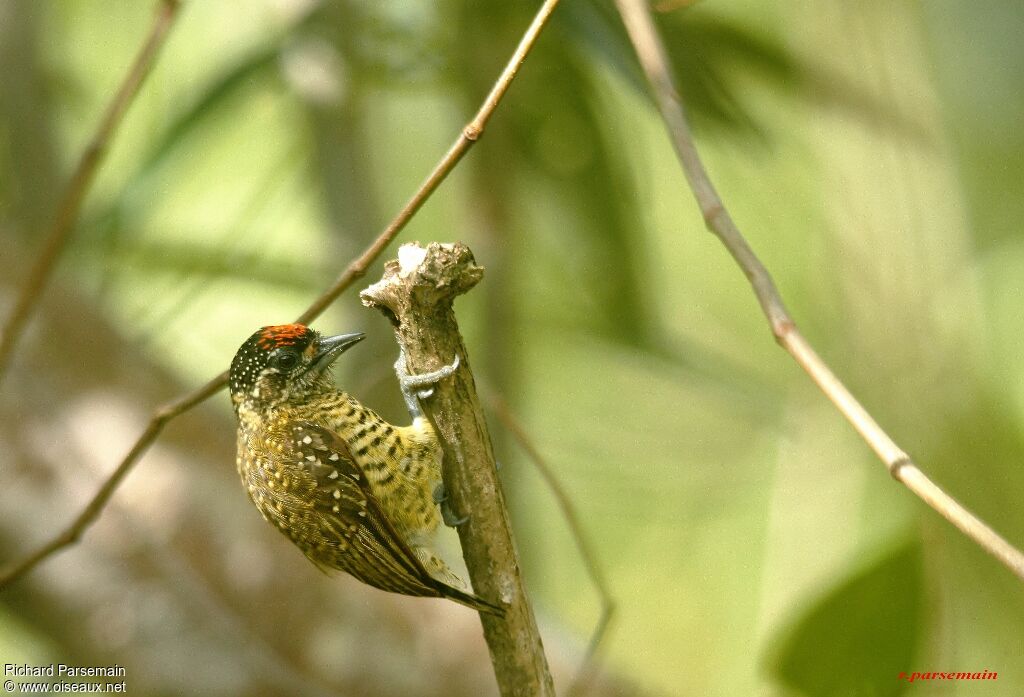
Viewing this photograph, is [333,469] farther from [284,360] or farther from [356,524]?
[284,360]

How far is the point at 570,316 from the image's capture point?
4109mm

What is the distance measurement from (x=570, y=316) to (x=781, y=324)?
9.20ft

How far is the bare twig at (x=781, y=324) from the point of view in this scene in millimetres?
1012

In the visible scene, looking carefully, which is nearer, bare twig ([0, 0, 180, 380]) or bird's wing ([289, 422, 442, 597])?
bare twig ([0, 0, 180, 380])

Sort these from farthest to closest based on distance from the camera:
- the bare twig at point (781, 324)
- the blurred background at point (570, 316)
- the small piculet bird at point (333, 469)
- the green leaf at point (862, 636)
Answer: the blurred background at point (570, 316) < the small piculet bird at point (333, 469) < the green leaf at point (862, 636) < the bare twig at point (781, 324)

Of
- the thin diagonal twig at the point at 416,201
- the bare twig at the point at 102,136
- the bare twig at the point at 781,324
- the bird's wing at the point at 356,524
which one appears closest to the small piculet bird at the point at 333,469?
the bird's wing at the point at 356,524

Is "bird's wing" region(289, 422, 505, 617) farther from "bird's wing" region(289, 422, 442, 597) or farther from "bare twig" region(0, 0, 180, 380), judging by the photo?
"bare twig" region(0, 0, 180, 380)

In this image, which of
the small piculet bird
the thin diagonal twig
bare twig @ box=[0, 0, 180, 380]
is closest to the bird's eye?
the small piculet bird

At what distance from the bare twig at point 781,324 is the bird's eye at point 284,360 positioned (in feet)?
3.02

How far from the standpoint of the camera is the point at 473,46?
3576mm

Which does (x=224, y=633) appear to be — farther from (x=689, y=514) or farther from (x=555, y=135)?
(x=689, y=514)

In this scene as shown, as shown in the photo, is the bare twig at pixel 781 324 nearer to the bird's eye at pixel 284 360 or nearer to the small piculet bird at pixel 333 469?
the small piculet bird at pixel 333 469

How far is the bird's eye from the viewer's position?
2094 millimetres

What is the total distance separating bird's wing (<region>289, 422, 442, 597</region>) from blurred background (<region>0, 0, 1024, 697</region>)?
686 millimetres
